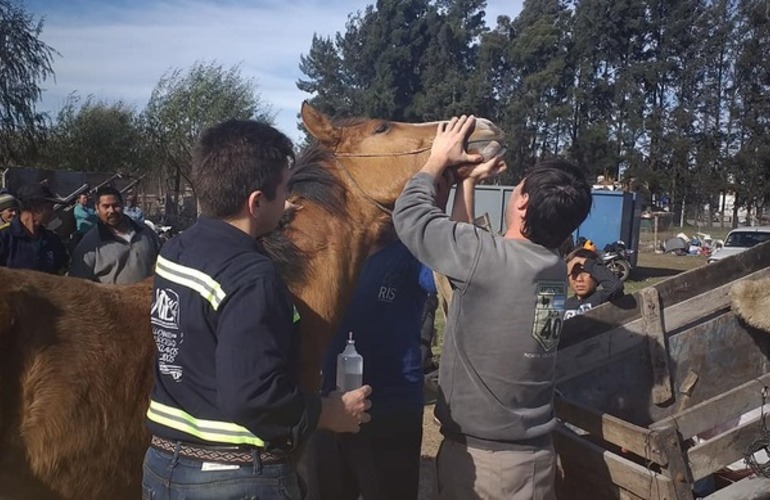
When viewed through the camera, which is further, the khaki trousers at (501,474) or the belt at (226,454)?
the khaki trousers at (501,474)

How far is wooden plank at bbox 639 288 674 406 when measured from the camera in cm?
318

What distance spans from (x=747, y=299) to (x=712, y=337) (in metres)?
0.36

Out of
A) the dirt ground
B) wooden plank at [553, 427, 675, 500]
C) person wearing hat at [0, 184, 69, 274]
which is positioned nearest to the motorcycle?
the dirt ground

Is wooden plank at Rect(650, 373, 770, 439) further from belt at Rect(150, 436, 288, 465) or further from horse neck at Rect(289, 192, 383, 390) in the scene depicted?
belt at Rect(150, 436, 288, 465)

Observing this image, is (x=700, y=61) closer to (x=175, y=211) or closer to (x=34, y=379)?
(x=175, y=211)

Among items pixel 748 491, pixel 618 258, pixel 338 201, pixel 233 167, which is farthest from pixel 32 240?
pixel 618 258

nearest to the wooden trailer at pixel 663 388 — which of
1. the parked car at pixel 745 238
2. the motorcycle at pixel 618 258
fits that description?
the motorcycle at pixel 618 258

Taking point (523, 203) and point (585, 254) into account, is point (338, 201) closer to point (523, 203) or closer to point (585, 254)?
point (523, 203)

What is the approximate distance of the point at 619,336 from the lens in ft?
→ 10.6

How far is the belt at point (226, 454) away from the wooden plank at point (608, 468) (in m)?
1.48

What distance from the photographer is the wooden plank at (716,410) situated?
2.60 metres

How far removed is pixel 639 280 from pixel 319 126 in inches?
712

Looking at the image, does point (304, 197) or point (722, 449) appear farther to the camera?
point (722, 449)

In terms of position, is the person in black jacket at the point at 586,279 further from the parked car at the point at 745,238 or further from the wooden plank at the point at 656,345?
the parked car at the point at 745,238
